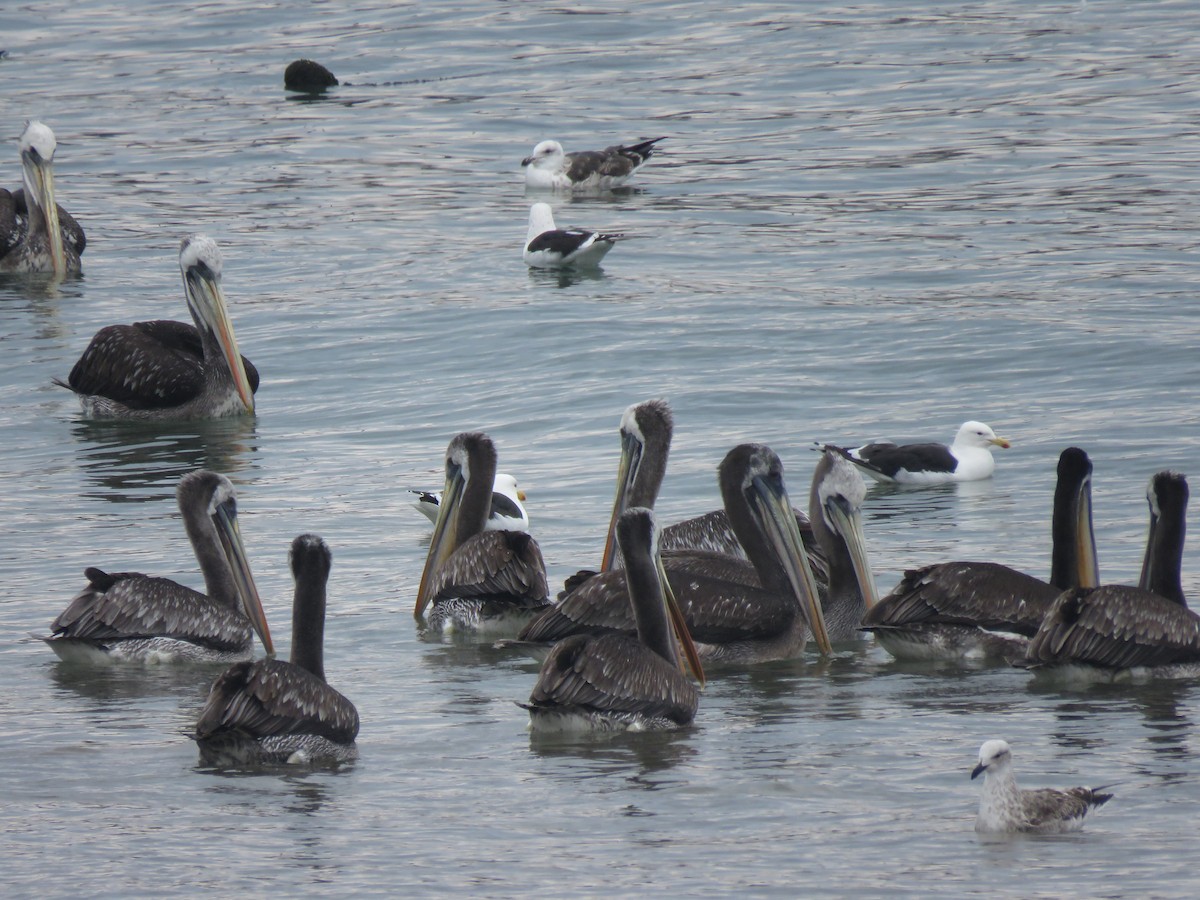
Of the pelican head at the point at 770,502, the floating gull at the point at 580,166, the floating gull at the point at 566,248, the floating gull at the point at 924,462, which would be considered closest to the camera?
the pelican head at the point at 770,502

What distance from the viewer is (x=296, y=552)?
696 centimetres

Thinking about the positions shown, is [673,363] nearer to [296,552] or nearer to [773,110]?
[296,552]

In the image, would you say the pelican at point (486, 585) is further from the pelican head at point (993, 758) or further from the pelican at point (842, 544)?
the pelican head at point (993, 758)

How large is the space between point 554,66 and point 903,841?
24783mm

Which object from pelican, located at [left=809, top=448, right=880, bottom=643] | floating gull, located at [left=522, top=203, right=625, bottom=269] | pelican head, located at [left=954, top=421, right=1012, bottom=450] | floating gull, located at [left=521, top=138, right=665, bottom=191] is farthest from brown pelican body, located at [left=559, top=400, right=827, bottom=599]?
floating gull, located at [left=521, top=138, right=665, bottom=191]

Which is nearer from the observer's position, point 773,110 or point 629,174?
point 629,174

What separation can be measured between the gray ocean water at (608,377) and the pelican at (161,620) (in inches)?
5.4

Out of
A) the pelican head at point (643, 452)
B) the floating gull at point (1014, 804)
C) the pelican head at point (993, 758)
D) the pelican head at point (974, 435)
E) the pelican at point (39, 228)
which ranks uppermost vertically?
the pelican at point (39, 228)

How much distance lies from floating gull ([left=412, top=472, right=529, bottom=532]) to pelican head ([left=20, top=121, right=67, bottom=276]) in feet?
27.3

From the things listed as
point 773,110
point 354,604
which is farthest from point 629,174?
point 354,604

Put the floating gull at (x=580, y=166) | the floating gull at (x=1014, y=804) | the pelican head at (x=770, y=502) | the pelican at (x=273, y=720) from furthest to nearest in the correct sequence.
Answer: the floating gull at (x=580, y=166) → the pelican head at (x=770, y=502) → the pelican at (x=273, y=720) → the floating gull at (x=1014, y=804)

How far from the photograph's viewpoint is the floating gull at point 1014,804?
220 inches

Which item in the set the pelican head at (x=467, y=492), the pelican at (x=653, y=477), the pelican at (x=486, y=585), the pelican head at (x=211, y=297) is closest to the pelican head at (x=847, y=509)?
the pelican at (x=653, y=477)

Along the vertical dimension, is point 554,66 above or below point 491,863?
above
